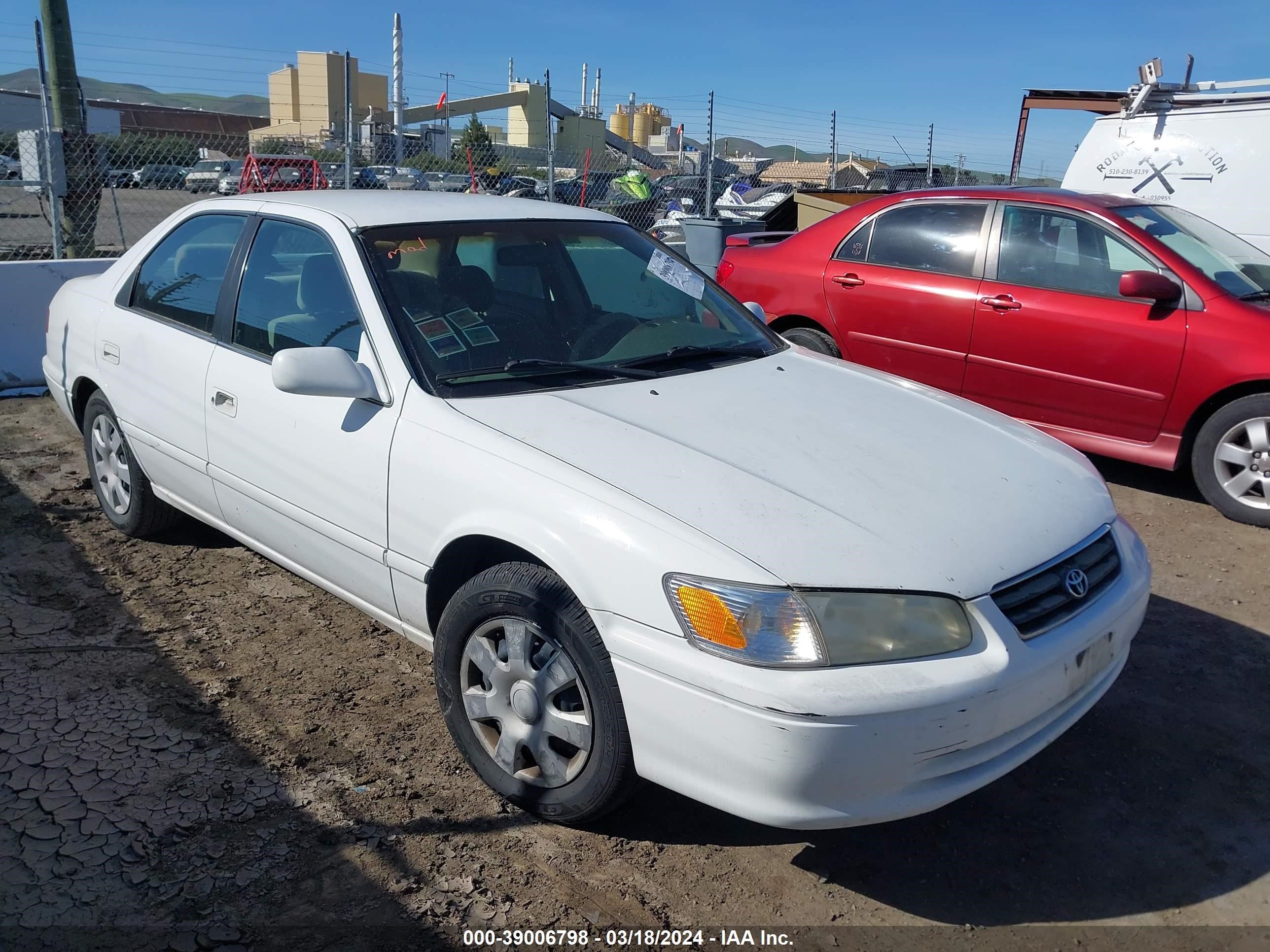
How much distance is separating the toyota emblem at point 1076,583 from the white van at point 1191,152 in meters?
6.53

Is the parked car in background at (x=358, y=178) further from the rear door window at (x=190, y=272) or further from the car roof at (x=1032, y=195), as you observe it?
the rear door window at (x=190, y=272)

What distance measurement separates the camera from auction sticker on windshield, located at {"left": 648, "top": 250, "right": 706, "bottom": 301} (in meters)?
3.97

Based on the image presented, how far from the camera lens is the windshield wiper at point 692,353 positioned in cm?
342

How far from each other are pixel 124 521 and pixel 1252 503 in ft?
17.6

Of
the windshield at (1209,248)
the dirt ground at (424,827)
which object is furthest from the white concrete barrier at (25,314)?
the windshield at (1209,248)

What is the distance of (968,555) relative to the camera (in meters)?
2.49

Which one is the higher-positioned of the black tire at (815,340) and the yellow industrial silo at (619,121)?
the yellow industrial silo at (619,121)

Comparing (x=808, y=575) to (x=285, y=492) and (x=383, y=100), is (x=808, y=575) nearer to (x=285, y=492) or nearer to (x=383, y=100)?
(x=285, y=492)

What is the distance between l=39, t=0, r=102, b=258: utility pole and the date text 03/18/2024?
836 centimetres

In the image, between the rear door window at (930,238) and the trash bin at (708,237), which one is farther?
the trash bin at (708,237)

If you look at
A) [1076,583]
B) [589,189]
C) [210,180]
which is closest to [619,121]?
[589,189]

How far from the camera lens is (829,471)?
9.04 ft

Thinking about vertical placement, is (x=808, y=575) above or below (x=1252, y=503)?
above

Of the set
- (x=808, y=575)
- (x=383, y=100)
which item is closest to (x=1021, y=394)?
(x=808, y=575)
